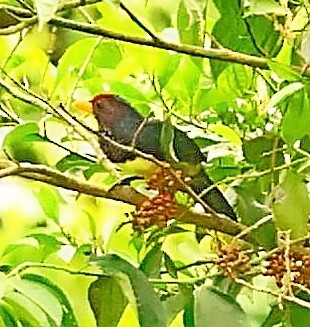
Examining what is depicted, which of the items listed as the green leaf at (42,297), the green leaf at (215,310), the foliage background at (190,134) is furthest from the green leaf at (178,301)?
the green leaf at (42,297)

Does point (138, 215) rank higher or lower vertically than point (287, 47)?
lower

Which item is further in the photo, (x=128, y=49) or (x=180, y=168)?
(x=128, y=49)

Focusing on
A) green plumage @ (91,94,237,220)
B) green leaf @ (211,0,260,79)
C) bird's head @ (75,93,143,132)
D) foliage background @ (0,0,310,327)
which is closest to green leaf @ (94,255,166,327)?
foliage background @ (0,0,310,327)

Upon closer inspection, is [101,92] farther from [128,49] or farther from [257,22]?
[257,22]

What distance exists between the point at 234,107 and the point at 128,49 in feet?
0.46

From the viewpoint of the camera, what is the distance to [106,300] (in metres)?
0.77

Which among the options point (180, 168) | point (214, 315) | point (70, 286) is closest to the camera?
point (214, 315)

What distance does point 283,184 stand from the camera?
76 cm

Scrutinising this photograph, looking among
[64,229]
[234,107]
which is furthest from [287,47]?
[64,229]

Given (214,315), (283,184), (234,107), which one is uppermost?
(234,107)

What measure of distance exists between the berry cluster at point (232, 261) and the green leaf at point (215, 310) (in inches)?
0.8

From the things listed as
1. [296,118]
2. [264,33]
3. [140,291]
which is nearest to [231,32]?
[264,33]

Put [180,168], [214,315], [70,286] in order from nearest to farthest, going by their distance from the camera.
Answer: [214,315] → [180,168] → [70,286]

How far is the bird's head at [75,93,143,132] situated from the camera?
3.51 ft
